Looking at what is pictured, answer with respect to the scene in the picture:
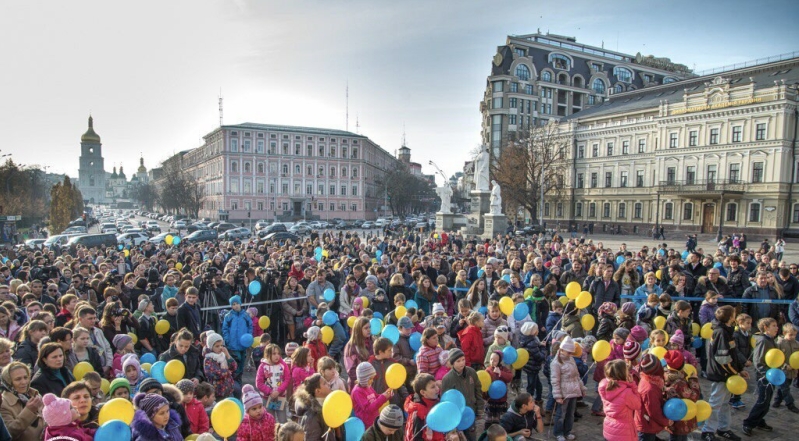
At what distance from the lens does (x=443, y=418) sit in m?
3.85

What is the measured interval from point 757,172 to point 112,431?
5469cm

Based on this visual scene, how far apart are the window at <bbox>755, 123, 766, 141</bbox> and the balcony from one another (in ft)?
14.1

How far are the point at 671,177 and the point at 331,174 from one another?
4969cm

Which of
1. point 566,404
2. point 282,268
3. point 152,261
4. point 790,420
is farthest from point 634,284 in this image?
point 152,261

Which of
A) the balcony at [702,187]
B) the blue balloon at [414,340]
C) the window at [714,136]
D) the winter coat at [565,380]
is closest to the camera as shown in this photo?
the winter coat at [565,380]

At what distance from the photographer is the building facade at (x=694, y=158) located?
42.7m

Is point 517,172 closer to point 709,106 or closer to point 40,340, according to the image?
point 709,106

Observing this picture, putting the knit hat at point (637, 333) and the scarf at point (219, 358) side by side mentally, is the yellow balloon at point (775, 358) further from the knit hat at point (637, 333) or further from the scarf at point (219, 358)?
the scarf at point (219, 358)

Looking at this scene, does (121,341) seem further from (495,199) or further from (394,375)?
(495,199)

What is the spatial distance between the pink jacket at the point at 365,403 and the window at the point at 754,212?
51.6 metres

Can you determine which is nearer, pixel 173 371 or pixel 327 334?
pixel 173 371

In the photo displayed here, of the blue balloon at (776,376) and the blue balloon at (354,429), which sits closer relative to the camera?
the blue balloon at (354,429)

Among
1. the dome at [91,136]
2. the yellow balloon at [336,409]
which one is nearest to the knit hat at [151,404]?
the yellow balloon at [336,409]

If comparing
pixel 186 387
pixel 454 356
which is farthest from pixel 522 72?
pixel 186 387
